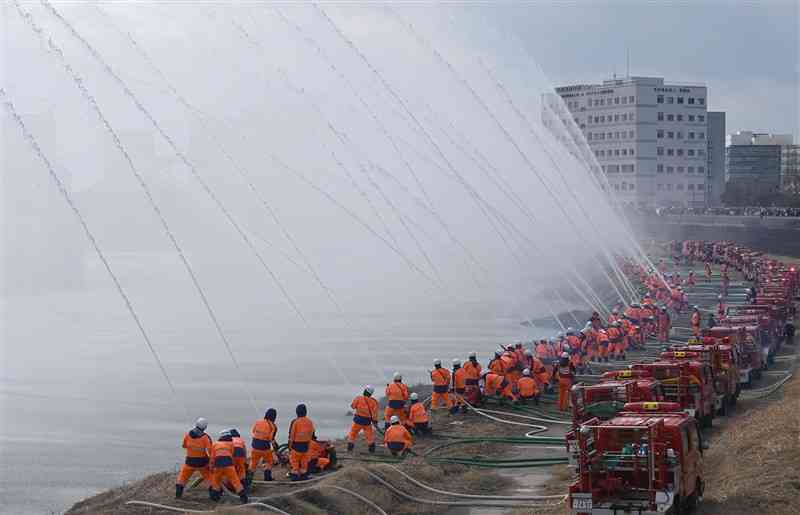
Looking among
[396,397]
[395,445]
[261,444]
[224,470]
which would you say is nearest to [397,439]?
[395,445]

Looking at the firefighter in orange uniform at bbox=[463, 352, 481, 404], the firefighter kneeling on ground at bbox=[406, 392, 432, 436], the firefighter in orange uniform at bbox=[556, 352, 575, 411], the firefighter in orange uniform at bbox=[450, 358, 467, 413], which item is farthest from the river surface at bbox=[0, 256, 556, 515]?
the firefighter in orange uniform at bbox=[556, 352, 575, 411]

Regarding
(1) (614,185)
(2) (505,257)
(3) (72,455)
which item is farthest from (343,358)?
(1) (614,185)

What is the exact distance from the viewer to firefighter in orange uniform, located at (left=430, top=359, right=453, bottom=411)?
90.2 ft

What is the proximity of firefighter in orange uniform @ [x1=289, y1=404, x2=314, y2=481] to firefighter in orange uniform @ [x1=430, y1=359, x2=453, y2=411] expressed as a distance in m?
7.48

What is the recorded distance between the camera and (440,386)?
90.9ft

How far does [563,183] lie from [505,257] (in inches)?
1261

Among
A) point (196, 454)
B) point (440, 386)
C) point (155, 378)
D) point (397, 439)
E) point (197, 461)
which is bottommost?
point (155, 378)

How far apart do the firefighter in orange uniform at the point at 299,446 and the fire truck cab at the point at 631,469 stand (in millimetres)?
6069

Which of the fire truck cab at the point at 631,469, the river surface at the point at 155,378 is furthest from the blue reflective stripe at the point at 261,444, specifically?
the river surface at the point at 155,378

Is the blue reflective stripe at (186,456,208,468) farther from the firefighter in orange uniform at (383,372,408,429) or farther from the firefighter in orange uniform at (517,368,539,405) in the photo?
the firefighter in orange uniform at (517,368,539,405)

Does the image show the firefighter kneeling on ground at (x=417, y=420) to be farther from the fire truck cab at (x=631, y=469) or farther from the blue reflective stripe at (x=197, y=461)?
the fire truck cab at (x=631, y=469)

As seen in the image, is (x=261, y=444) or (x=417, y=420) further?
(x=417, y=420)

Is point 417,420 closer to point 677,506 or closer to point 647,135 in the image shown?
point 677,506

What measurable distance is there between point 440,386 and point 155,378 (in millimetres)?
18633
